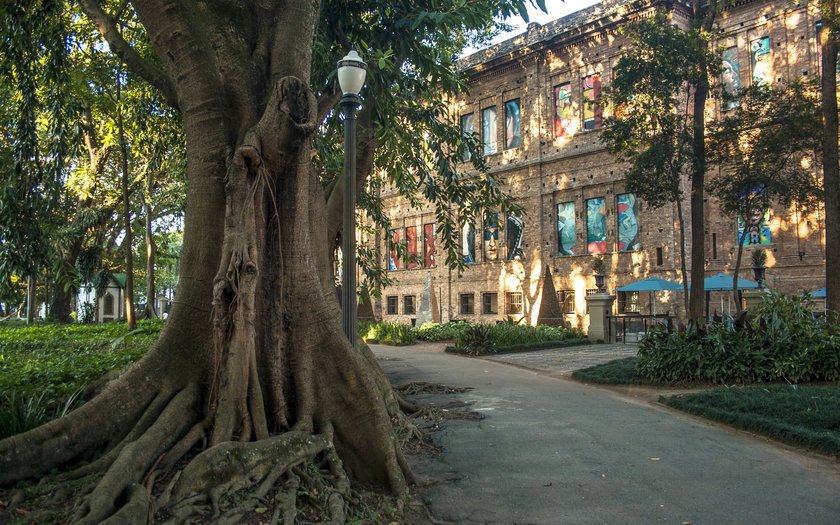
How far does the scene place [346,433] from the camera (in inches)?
214

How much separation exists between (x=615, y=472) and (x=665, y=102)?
13.4 meters

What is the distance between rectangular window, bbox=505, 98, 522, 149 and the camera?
31922 mm

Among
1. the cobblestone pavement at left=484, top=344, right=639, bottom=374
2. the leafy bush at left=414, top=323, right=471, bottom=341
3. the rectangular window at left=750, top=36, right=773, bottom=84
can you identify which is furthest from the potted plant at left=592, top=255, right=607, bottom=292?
the rectangular window at left=750, top=36, right=773, bottom=84

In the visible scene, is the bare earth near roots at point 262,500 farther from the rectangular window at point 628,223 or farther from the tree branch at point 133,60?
the rectangular window at point 628,223

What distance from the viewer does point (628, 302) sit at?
26703 millimetres

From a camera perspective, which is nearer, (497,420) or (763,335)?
(497,420)

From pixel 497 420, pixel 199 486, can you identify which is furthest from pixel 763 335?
pixel 199 486

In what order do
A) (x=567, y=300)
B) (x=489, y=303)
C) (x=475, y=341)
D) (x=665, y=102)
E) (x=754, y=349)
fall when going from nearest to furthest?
(x=754, y=349), (x=665, y=102), (x=475, y=341), (x=567, y=300), (x=489, y=303)

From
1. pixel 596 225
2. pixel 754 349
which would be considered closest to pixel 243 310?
pixel 754 349

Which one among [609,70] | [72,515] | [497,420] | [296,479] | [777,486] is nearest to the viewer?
[72,515]

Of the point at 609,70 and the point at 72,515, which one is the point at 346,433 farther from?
the point at 609,70

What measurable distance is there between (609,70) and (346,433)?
26.7m

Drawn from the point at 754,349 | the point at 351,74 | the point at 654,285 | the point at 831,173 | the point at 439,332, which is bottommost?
the point at 439,332

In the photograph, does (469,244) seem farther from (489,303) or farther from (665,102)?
(665,102)
